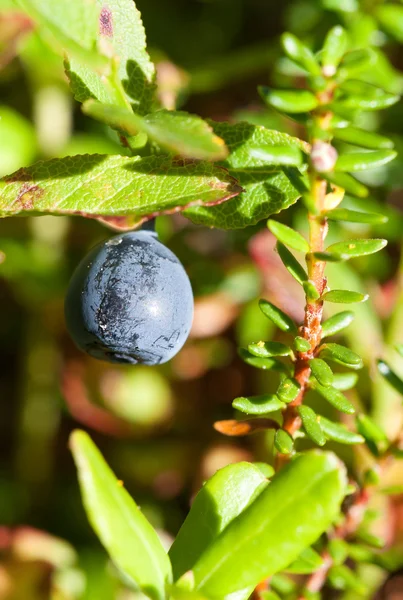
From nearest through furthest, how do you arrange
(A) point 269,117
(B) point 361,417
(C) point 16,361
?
(B) point 361,417 → (A) point 269,117 → (C) point 16,361

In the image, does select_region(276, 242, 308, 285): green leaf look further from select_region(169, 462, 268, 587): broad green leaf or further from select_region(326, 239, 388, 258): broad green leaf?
select_region(169, 462, 268, 587): broad green leaf

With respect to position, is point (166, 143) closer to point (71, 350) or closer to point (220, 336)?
point (220, 336)

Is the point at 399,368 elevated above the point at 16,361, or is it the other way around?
the point at 399,368

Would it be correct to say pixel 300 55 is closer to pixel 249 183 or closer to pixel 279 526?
pixel 249 183

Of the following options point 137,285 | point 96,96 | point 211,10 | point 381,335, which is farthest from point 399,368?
point 211,10

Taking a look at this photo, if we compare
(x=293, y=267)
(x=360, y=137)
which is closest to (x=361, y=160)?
(x=360, y=137)

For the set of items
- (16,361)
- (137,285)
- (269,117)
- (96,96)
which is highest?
→ (96,96)
